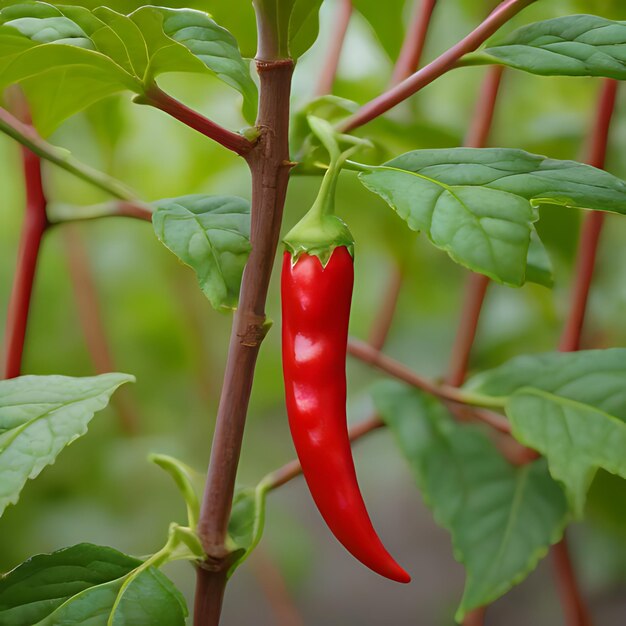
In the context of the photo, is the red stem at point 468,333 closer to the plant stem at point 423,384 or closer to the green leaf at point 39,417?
the plant stem at point 423,384

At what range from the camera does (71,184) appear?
917 millimetres

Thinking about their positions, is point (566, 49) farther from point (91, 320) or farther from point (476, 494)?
point (91, 320)

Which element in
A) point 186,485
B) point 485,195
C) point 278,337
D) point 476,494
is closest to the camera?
point 485,195

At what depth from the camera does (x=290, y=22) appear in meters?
0.31

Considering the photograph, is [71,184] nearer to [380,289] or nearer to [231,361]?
[380,289]

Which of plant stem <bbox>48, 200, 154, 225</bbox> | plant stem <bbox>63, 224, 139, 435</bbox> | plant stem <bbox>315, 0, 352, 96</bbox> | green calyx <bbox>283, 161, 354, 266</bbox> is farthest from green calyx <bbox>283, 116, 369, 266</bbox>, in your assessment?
plant stem <bbox>63, 224, 139, 435</bbox>

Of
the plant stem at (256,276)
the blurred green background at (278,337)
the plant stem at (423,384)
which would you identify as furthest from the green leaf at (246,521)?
the blurred green background at (278,337)

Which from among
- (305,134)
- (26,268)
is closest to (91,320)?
(26,268)

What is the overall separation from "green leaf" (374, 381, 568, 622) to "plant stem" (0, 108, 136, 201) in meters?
0.20

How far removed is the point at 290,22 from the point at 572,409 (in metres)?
0.24

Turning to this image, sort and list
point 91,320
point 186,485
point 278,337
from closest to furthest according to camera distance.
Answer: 1. point 186,485
2. point 91,320
3. point 278,337

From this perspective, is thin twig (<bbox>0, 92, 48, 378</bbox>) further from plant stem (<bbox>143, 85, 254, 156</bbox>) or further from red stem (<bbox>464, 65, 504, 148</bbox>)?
red stem (<bbox>464, 65, 504, 148</bbox>)

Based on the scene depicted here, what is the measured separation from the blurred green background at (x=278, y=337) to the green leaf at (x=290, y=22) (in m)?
0.23

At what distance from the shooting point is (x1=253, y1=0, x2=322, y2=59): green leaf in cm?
29
